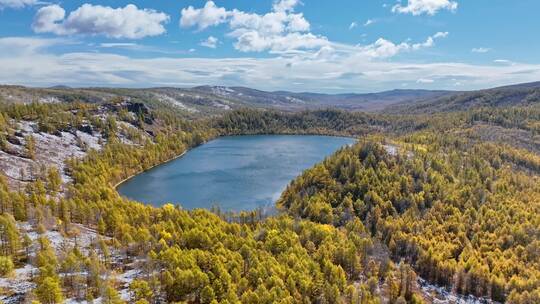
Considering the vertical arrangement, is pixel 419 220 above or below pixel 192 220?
below

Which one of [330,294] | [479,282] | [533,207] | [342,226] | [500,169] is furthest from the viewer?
[500,169]

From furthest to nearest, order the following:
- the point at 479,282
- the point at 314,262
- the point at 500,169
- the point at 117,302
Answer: the point at 500,169, the point at 479,282, the point at 314,262, the point at 117,302

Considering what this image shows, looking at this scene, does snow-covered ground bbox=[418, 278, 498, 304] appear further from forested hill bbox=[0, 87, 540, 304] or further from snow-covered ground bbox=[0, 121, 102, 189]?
snow-covered ground bbox=[0, 121, 102, 189]

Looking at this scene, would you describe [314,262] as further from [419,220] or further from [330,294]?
[419,220]

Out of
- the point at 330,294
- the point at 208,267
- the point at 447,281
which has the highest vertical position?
the point at 208,267

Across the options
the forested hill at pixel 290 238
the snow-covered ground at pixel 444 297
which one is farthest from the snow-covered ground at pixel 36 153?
the snow-covered ground at pixel 444 297

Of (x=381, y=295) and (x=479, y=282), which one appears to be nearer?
(x=381, y=295)

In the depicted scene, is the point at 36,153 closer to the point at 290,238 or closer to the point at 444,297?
the point at 290,238

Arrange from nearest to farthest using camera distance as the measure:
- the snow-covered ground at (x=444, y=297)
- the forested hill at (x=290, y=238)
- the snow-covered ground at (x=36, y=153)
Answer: the forested hill at (x=290, y=238) → the snow-covered ground at (x=444, y=297) → the snow-covered ground at (x=36, y=153)

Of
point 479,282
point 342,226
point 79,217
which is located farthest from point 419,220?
point 79,217

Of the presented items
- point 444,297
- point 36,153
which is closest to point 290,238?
point 444,297

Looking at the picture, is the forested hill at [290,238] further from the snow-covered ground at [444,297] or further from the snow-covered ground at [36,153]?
the snow-covered ground at [36,153]
